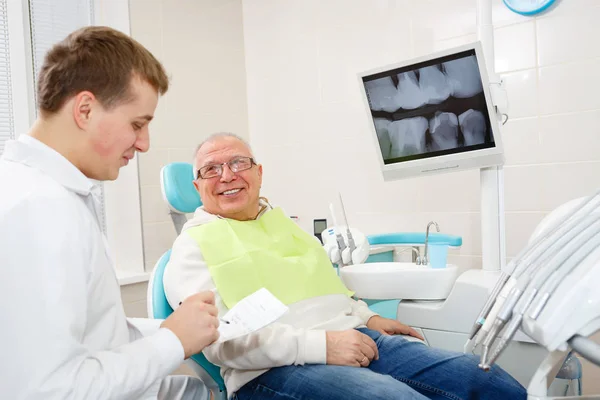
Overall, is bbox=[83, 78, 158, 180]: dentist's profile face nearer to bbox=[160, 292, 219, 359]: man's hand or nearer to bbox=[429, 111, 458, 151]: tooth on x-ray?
bbox=[160, 292, 219, 359]: man's hand

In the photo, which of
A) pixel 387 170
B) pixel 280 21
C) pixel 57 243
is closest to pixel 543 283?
pixel 57 243

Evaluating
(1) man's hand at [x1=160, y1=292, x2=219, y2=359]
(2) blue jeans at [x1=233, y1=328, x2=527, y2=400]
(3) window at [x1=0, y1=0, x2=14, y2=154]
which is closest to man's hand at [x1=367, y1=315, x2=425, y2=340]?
(2) blue jeans at [x1=233, y1=328, x2=527, y2=400]

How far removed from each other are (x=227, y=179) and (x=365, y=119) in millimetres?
1328

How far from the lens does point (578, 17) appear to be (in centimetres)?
229

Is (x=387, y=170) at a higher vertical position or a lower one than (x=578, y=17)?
lower

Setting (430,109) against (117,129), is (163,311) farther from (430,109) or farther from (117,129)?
(430,109)

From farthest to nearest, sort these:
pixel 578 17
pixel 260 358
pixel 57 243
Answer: pixel 578 17
pixel 260 358
pixel 57 243

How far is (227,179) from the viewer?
5.84ft

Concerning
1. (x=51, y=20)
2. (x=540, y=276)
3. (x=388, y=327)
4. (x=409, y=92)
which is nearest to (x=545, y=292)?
(x=540, y=276)

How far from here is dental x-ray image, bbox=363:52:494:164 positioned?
5.99ft

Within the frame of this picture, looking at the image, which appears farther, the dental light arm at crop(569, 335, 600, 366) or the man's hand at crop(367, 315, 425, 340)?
the man's hand at crop(367, 315, 425, 340)

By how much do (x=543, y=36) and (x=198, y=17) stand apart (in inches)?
76.4

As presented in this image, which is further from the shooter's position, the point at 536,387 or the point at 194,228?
the point at 194,228

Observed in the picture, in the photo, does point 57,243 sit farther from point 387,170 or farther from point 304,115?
point 304,115
